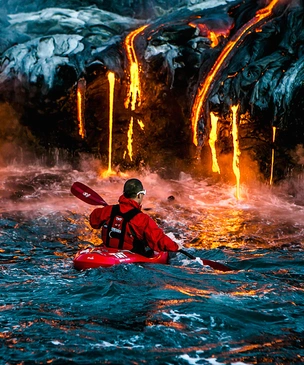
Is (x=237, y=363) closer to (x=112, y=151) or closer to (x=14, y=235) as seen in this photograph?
(x=14, y=235)

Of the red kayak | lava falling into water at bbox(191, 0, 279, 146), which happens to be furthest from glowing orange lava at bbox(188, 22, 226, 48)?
the red kayak

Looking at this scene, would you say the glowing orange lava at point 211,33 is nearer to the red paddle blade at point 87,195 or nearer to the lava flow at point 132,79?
the lava flow at point 132,79

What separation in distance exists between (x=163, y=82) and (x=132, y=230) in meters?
8.77

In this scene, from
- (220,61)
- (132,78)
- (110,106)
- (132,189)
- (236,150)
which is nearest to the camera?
(132,189)

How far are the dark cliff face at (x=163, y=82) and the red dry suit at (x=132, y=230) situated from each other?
6232 millimetres

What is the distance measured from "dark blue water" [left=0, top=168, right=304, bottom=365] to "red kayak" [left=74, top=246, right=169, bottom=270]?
0.30 ft

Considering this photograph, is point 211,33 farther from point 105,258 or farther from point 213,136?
point 105,258

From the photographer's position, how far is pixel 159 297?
4.88 metres

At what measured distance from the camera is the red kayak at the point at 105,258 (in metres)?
5.63

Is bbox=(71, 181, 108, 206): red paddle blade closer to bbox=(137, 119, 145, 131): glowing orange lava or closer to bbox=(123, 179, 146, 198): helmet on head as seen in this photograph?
bbox=(123, 179, 146, 198): helmet on head

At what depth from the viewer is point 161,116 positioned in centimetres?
1445

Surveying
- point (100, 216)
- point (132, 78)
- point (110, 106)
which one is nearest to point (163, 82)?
point (132, 78)

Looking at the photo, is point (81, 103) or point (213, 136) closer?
point (213, 136)

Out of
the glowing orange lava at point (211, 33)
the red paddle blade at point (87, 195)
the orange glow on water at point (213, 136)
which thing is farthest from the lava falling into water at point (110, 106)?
the red paddle blade at point (87, 195)
